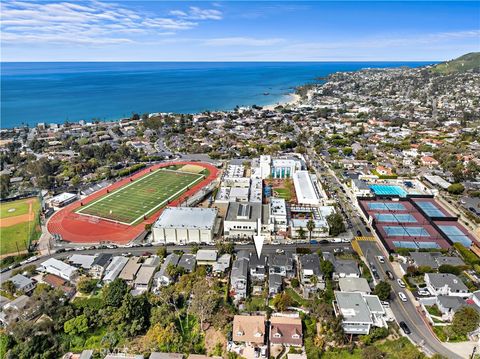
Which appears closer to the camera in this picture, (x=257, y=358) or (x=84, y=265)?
(x=257, y=358)

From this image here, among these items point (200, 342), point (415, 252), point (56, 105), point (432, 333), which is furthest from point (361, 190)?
point (56, 105)

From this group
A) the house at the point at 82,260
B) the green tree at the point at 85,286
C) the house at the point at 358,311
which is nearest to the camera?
the house at the point at 358,311

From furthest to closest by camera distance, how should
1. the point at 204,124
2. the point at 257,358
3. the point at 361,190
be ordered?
the point at 204,124 → the point at 361,190 → the point at 257,358

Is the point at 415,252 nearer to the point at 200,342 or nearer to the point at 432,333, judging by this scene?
the point at 432,333

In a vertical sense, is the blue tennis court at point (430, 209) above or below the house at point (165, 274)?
below

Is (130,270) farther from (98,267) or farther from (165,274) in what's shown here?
(165,274)

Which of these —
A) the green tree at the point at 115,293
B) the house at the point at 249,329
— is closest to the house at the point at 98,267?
the green tree at the point at 115,293

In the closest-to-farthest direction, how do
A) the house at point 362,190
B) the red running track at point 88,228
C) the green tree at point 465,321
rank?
1. the green tree at point 465,321
2. the red running track at point 88,228
3. the house at point 362,190

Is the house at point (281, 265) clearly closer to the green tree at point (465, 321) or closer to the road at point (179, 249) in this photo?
the road at point (179, 249)
